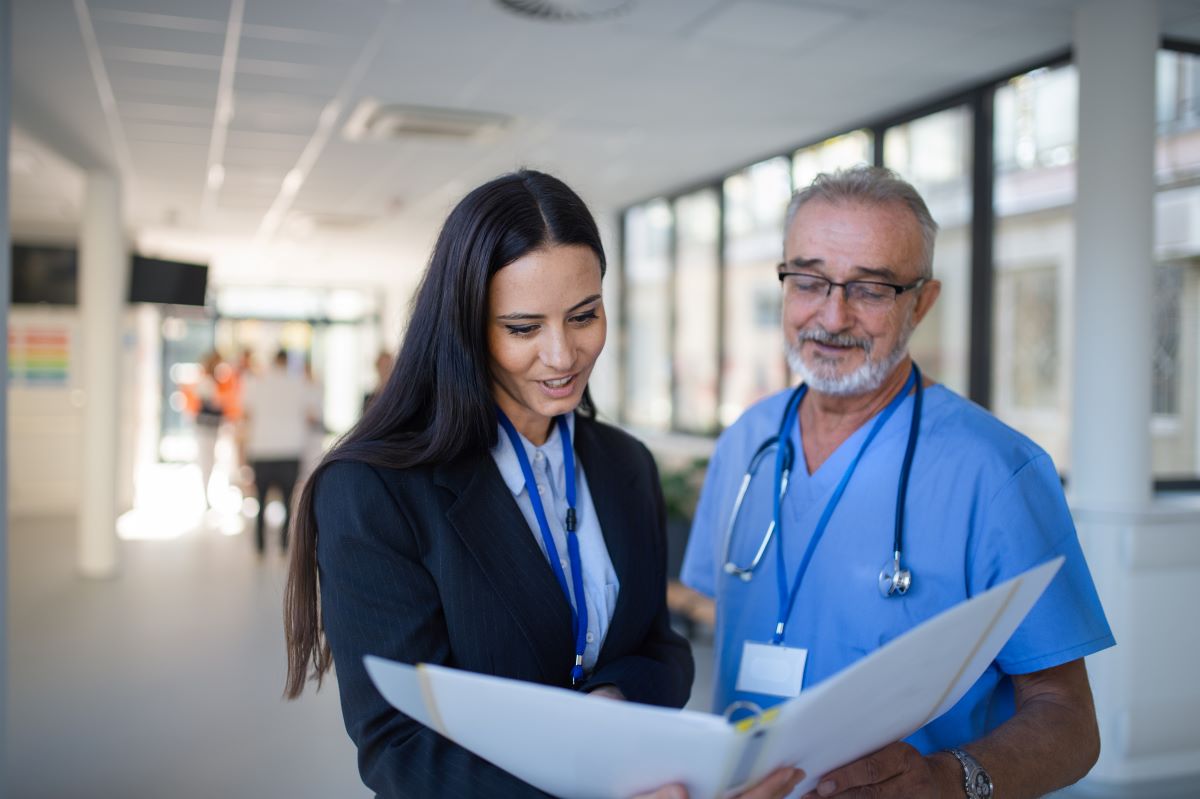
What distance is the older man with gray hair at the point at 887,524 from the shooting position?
4.44ft

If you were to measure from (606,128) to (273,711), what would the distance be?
3.95m

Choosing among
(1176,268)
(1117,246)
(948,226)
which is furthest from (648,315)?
(1117,246)

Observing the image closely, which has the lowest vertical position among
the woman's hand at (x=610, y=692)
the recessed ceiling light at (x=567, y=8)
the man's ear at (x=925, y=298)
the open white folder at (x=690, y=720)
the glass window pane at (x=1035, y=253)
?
the woman's hand at (x=610, y=692)

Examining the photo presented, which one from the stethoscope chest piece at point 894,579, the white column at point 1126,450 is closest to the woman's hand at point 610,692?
the stethoscope chest piece at point 894,579

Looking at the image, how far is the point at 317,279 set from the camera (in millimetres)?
16953

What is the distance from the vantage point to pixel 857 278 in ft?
5.18

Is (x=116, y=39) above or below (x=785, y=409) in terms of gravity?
above

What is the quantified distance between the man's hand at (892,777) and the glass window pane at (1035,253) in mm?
3901

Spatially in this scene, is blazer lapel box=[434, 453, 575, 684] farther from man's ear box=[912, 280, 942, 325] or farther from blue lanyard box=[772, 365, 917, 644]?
man's ear box=[912, 280, 942, 325]

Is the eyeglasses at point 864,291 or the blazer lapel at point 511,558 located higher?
the eyeglasses at point 864,291

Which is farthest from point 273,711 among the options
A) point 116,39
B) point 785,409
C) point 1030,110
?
point 1030,110

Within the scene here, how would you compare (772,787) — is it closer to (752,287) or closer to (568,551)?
(568,551)

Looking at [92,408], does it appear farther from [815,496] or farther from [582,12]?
[815,496]

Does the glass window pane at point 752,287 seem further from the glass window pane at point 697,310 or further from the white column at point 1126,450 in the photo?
the white column at point 1126,450
